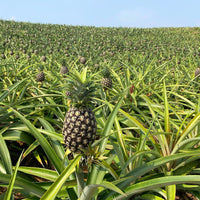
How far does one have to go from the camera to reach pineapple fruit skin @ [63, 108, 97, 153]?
1261 mm

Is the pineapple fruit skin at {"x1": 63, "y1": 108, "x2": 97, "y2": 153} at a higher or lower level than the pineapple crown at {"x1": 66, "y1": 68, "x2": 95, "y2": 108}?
lower

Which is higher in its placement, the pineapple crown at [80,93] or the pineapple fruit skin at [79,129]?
the pineapple crown at [80,93]

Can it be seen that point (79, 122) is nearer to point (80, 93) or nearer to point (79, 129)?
point (79, 129)

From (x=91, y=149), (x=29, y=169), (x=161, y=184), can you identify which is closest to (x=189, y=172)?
(x=161, y=184)

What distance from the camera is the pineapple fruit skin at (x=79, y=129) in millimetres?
1261

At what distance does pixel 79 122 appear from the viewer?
4.14ft

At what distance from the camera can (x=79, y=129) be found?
126 cm

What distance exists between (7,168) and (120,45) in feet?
46.9

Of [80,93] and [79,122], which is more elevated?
[80,93]

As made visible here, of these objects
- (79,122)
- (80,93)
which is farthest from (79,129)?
(80,93)

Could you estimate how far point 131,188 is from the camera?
150 centimetres

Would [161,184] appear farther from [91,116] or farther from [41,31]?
[41,31]

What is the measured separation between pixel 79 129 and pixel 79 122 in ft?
0.14

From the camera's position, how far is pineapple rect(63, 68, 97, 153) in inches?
49.8
